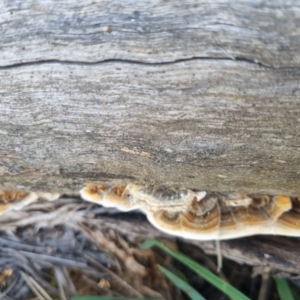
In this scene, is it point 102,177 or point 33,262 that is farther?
point 33,262

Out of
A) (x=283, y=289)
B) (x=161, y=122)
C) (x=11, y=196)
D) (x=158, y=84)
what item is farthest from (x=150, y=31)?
(x=283, y=289)

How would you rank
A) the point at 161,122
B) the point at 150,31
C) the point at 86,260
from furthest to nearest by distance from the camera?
the point at 86,260 → the point at 161,122 → the point at 150,31

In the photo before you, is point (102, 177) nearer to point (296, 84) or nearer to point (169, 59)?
point (169, 59)

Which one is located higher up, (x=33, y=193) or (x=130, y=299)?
(x=33, y=193)

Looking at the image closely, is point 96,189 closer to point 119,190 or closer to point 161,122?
point 119,190

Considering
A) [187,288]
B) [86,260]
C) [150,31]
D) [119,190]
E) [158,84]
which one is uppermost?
[150,31]

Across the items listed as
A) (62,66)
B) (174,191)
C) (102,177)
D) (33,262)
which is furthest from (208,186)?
(33,262)
